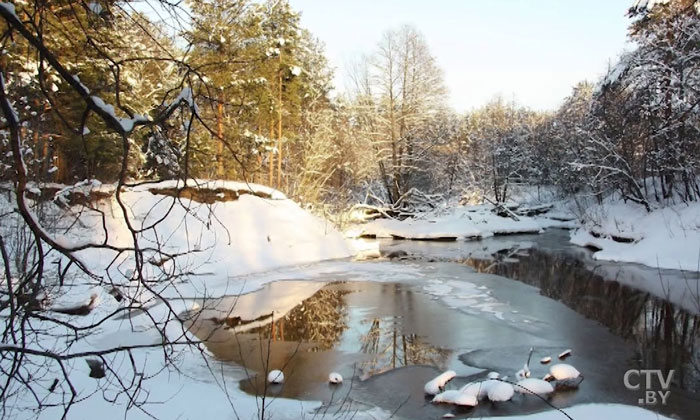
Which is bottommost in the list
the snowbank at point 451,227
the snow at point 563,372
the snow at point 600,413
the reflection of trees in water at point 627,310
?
the reflection of trees in water at point 627,310

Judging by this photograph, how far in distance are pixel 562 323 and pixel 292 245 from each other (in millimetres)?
10285

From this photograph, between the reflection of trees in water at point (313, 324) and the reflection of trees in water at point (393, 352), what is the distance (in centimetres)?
65

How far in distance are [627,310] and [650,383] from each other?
460 cm

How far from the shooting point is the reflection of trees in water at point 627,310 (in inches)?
297

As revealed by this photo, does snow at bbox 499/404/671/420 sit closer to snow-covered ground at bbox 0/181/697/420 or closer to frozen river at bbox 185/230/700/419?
snow-covered ground at bbox 0/181/697/420

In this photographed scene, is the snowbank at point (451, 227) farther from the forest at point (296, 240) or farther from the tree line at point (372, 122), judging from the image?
the tree line at point (372, 122)

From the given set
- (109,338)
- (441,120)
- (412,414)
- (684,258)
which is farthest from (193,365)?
(441,120)

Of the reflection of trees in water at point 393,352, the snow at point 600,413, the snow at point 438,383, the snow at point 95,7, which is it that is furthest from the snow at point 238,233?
the snow at point 95,7

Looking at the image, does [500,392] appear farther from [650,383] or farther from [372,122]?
[372,122]

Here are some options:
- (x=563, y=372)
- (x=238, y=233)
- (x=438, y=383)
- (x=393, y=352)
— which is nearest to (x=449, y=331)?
(x=393, y=352)

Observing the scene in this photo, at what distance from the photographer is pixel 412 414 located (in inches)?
225

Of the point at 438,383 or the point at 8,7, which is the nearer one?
the point at 8,7

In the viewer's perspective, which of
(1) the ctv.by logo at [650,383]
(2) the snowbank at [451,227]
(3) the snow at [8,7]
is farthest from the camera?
(2) the snowbank at [451,227]

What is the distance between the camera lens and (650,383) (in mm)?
6695
